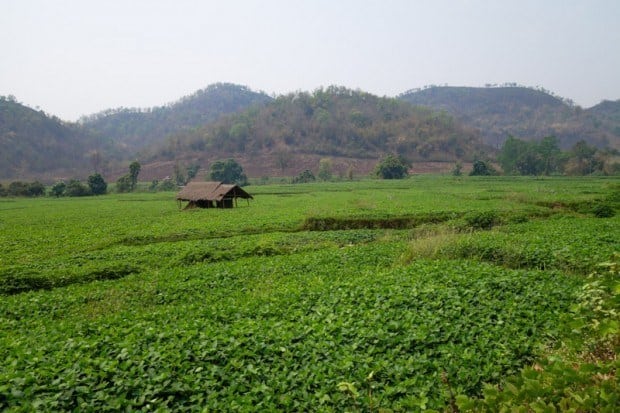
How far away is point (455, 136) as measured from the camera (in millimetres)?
141000

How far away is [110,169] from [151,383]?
139 meters

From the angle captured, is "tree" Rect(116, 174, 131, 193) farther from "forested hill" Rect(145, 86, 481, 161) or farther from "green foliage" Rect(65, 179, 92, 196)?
"forested hill" Rect(145, 86, 481, 161)

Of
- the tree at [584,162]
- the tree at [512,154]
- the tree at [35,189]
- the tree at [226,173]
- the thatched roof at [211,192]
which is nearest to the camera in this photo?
the thatched roof at [211,192]

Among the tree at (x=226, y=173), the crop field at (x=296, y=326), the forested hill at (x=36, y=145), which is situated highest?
the forested hill at (x=36, y=145)

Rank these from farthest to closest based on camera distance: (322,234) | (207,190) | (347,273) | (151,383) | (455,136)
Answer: (455,136), (207,190), (322,234), (347,273), (151,383)

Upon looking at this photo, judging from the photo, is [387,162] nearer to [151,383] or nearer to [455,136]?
[455,136]

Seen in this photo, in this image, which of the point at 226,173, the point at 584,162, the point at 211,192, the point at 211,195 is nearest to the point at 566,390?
the point at 211,195

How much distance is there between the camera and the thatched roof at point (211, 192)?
44219 mm

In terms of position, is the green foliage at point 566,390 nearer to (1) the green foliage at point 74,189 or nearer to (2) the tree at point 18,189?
(1) the green foliage at point 74,189

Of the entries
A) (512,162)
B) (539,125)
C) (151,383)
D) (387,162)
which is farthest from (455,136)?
(151,383)

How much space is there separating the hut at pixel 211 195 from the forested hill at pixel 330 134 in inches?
3423

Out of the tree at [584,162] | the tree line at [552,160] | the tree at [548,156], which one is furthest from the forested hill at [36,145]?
the tree at [584,162]

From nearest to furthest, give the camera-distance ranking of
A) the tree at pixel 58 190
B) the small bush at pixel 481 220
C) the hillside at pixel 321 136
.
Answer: the small bush at pixel 481 220 → the tree at pixel 58 190 → the hillside at pixel 321 136

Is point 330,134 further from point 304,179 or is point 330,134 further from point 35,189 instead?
point 35,189
